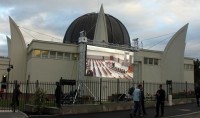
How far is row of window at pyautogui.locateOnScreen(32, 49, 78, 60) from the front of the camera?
137ft

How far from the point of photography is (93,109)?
22.0m

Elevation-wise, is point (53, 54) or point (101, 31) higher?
point (101, 31)

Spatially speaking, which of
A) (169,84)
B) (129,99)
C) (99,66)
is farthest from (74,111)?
(99,66)

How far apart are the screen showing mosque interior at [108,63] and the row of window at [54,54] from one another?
414cm

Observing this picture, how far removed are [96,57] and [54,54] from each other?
594cm

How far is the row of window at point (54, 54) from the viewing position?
41.9 m

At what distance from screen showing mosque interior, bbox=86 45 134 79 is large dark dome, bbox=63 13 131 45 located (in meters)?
8.86

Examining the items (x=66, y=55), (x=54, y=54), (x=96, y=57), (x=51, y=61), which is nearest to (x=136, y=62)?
(x=96, y=57)

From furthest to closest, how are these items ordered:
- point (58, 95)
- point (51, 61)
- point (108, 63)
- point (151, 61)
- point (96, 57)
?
point (151, 61)
point (51, 61)
point (108, 63)
point (96, 57)
point (58, 95)

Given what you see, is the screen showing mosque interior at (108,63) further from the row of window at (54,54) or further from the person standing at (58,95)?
the person standing at (58,95)

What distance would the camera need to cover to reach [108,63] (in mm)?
41094

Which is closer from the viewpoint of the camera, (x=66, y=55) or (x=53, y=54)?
(x=53, y=54)

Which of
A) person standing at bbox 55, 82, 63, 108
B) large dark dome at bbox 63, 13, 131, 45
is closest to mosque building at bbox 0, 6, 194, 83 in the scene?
large dark dome at bbox 63, 13, 131, 45

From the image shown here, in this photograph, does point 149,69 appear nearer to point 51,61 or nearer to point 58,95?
point 51,61
